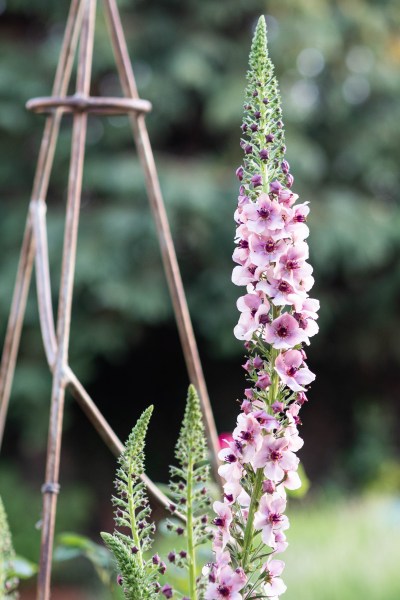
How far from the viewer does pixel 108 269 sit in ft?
21.1

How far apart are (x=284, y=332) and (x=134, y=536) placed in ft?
0.79

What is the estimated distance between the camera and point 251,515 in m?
0.79

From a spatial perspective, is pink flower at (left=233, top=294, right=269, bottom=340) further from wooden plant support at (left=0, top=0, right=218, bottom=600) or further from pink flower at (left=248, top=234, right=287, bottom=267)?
wooden plant support at (left=0, top=0, right=218, bottom=600)

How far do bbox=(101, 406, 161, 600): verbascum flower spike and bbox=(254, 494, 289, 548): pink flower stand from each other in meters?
0.10

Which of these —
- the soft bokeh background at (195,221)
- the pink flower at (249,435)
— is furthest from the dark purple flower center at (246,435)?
the soft bokeh background at (195,221)

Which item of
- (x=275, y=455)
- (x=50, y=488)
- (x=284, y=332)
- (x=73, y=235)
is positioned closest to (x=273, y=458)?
(x=275, y=455)

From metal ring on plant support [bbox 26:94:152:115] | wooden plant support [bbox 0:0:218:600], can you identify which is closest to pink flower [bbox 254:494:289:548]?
wooden plant support [bbox 0:0:218:600]

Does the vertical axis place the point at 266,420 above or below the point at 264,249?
below

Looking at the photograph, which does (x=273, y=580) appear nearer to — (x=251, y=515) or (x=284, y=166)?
(x=251, y=515)

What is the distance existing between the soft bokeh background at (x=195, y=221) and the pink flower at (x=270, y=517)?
5259mm

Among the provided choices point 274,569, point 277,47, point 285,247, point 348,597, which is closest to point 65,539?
point 274,569

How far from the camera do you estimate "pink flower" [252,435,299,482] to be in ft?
2.52

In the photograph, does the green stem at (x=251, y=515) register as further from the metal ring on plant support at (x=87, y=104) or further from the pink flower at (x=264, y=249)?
the metal ring on plant support at (x=87, y=104)

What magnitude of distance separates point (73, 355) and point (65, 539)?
5331 millimetres
